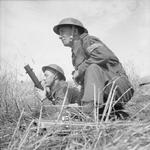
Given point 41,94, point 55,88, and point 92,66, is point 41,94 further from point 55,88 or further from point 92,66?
point 92,66

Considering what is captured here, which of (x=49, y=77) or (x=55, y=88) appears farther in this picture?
(x=49, y=77)

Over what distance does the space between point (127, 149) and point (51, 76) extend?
3131 mm

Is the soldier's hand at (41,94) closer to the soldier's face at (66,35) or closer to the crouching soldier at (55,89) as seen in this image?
the crouching soldier at (55,89)

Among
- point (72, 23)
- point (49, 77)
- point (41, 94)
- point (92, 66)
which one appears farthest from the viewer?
point (49, 77)

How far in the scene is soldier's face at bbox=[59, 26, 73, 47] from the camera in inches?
127

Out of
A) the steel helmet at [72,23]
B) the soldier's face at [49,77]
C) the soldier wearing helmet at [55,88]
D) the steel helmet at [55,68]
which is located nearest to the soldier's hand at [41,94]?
the soldier wearing helmet at [55,88]

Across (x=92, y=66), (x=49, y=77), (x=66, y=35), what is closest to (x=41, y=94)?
(x=49, y=77)

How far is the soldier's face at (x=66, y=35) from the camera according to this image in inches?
127

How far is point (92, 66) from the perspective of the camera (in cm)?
265

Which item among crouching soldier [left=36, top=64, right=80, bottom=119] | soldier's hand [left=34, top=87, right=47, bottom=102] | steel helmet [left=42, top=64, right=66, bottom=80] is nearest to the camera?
crouching soldier [left=36, top=64, right=80, bottom=119]

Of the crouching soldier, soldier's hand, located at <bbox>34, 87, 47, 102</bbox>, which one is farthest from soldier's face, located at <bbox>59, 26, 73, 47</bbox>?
soldier's hand, located at <bbox>34, 87, 47, 102</bbox>

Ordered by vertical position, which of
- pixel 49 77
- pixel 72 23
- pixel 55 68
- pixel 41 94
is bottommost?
pixel 41 94

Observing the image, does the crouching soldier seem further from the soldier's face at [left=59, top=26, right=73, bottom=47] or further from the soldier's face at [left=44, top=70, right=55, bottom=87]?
the soldier's face at [left=59, top=26, right=73, bottom=47]

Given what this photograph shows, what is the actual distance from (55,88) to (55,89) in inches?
1.3
